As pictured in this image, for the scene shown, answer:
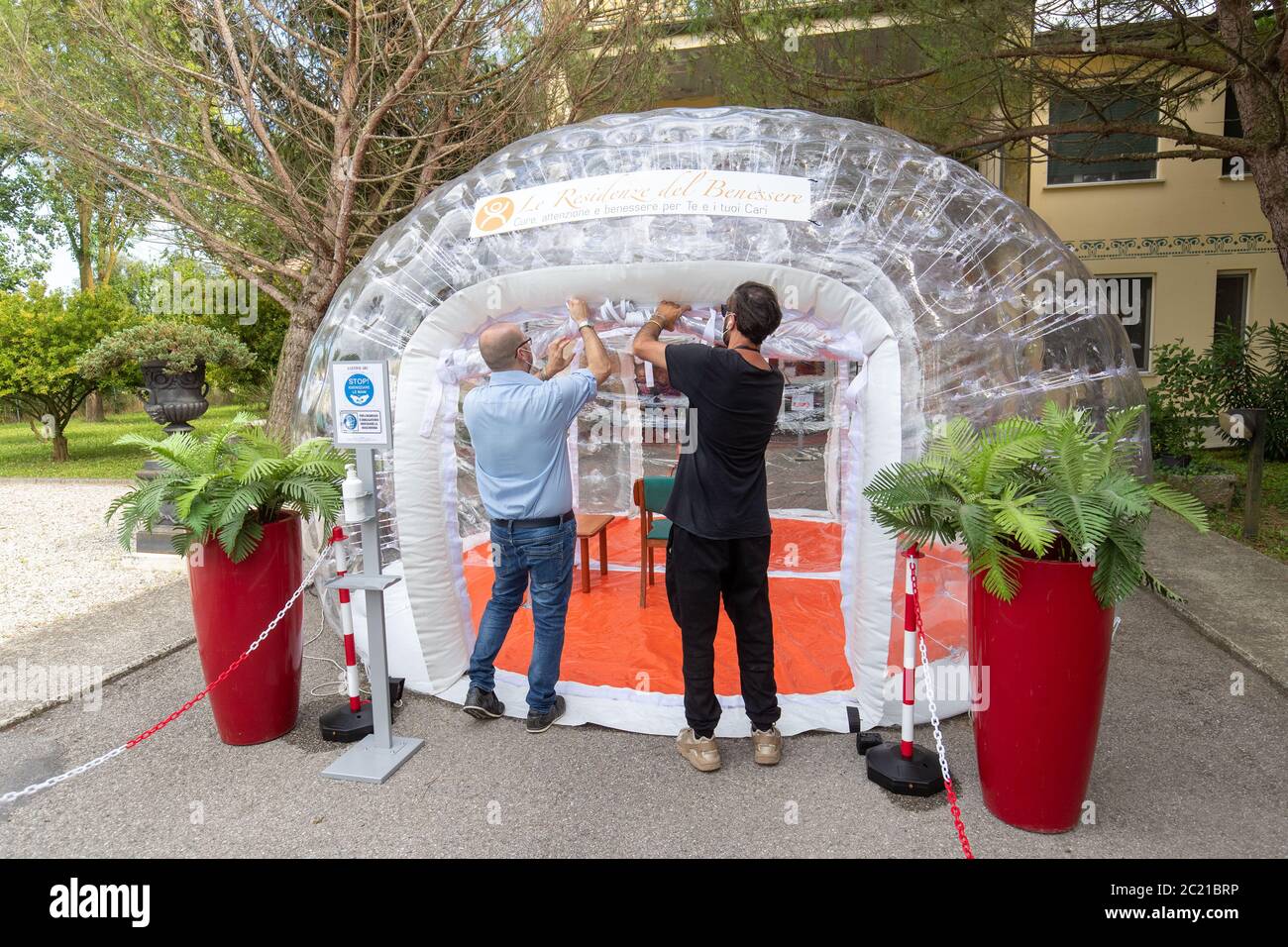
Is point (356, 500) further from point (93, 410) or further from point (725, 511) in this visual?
point (93, 410)

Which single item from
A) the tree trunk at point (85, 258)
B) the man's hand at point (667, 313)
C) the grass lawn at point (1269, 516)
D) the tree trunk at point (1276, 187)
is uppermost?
the tree trunk at point (85, 258)

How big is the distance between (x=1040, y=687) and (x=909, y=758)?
0.72 meters

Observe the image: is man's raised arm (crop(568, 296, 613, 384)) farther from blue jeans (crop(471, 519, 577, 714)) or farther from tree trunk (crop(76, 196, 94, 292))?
tree trunk (crop(76, 196, 94, 292))

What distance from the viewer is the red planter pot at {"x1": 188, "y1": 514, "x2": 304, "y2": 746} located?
12.0 feet

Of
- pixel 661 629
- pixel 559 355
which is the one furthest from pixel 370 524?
pixel 661 629

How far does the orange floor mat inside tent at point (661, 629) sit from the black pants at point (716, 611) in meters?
0.69

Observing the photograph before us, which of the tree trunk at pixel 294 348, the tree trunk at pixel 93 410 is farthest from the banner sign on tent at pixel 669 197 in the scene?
the tree trunk at pixel 93 410

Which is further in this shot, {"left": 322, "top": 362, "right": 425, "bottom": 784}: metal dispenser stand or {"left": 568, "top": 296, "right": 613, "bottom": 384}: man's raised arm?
{"left": 568, "top": 296, "right": 613, "bottom": 384}: man's raised arm

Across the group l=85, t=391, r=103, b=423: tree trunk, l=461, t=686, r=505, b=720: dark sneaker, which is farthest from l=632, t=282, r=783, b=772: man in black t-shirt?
l=85, t=391, r=103, b=423: tree trunk

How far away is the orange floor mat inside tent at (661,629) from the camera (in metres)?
4.45

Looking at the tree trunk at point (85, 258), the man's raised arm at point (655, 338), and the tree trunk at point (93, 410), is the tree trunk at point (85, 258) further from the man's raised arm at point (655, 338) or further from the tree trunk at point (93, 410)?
the man's raised arm at point (655, 338)

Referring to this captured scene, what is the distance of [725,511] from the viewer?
10.8 feet

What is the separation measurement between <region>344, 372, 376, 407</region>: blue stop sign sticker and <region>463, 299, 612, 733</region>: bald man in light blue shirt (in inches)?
17.4

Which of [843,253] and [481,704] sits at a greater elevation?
[843,253]
